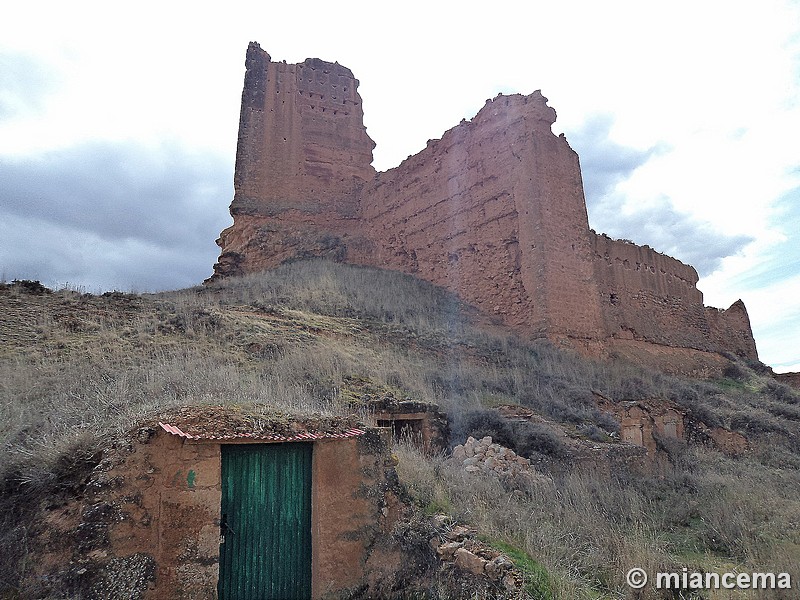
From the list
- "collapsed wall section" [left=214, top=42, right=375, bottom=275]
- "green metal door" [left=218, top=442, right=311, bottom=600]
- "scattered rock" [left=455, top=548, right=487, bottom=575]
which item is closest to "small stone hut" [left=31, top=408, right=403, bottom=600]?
"green metal door" [left=218, top=442, right=311, bottom=600]

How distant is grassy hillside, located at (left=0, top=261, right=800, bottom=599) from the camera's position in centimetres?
430

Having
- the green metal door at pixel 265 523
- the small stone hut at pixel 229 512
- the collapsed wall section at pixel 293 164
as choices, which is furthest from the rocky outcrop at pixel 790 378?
the green metal door at pixel 265 523

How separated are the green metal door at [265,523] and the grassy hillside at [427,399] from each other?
629 millimetres

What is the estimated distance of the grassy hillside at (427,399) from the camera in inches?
169

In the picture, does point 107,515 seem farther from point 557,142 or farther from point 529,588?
point 557,142

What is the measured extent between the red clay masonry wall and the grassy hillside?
1.71 m

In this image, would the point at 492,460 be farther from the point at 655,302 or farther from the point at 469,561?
A: the point at 655,302

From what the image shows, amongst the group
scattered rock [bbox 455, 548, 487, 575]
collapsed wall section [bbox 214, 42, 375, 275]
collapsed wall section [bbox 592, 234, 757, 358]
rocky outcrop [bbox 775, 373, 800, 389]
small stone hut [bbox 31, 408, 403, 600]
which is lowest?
scattered rock [bbox 455, 548, 487, 575]

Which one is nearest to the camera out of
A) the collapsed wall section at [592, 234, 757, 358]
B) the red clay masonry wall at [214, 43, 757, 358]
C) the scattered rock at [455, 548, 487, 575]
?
the scattered rock at [455, 548, 487, 575]

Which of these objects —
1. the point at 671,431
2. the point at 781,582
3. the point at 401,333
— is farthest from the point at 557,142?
the point at 781,582

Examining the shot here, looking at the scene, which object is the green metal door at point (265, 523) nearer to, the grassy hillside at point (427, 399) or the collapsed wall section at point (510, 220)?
the grassy hillside at point (427, 399)

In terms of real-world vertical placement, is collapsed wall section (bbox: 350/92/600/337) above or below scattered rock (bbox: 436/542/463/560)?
above

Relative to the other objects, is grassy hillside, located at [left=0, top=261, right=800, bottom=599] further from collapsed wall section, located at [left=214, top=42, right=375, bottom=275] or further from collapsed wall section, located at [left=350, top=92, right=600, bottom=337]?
collapsed wall section, located at [left=214, top=42, right=375, bottom=275]

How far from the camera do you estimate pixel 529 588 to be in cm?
355
